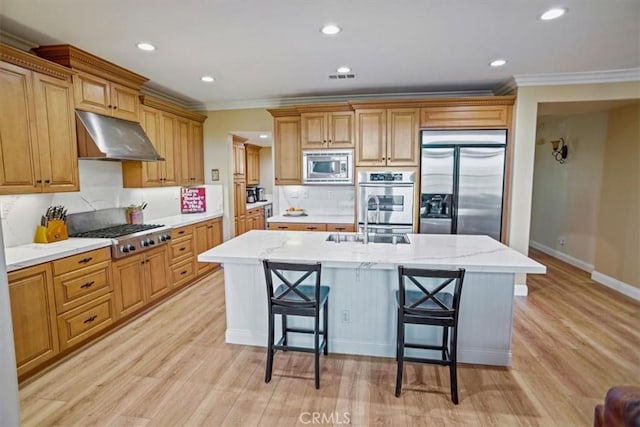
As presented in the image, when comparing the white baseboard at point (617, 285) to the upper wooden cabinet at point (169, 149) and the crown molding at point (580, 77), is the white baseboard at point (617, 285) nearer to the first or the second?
the crown molding at point (580, 77)

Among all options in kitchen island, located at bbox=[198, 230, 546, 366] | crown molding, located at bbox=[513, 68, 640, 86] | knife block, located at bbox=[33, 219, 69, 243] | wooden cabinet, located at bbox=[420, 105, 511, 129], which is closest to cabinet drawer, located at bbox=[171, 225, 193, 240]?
knife block, located at bbox=[33, 219, 69, 243]

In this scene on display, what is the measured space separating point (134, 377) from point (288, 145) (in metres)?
3.45

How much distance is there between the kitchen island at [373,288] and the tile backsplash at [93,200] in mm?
1731

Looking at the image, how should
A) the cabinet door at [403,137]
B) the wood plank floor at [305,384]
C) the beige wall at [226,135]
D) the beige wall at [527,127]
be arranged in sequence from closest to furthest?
the wood plank floor at [305,384]
the beige wall at [527,127]
the cabinet door at [403,137]
the beige wall at [226,135]

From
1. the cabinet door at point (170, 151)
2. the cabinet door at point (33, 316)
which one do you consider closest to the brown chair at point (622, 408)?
the cabinet door at point (33, 316)

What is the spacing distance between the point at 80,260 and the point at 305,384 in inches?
85.3

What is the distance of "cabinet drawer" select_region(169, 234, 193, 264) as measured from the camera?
4.10 metres

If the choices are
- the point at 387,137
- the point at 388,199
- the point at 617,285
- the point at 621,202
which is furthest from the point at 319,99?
the point at 617,285

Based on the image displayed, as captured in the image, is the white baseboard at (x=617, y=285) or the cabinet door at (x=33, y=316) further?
the white baseboard at (x=617, y=285)

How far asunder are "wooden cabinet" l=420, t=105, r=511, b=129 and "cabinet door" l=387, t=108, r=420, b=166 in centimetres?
13

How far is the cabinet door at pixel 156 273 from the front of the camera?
144 inches

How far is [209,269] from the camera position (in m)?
5.11

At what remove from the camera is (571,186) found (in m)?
5.39

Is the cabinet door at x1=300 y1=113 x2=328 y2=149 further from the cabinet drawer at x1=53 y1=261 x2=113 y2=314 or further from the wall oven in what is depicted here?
the cabinet drawer at x1=53 y1=261 x2=113 y2=314
